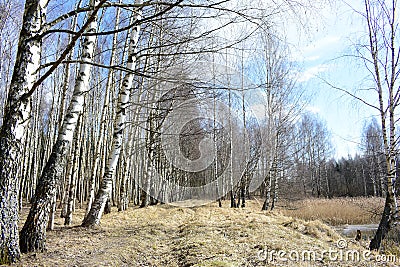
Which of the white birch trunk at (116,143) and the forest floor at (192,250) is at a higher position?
the white birch trunk at (116,143)

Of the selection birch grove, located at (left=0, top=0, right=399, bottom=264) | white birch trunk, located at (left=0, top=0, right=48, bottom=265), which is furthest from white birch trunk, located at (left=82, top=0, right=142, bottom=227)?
white birch trunk, located at (left=0, top=0, right=48, bottom=265)

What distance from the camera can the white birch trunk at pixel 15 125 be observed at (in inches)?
111

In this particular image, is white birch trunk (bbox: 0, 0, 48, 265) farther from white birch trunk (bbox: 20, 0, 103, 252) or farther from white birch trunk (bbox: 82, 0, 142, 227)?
white birch trunk (bbox: 82, 0, 142, 227)

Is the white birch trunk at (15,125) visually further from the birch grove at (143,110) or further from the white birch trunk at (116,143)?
the white birch trunk at (116,143)

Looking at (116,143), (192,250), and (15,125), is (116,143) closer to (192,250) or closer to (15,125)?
(192,250)

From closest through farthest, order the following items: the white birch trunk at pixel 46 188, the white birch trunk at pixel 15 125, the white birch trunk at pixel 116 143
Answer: the white birch trunk at pixel 15 125, the white birch trunk at pixel 46 188, the white birch trunk at pixel 116 143

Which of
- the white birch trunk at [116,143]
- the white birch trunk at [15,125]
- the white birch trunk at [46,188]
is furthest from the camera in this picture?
the white birch trunk at [116,143]

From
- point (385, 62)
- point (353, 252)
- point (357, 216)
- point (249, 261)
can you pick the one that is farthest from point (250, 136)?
point (249, 261)

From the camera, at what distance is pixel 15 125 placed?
9.55ft

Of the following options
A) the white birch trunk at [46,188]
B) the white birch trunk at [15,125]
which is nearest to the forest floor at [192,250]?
the white birch trunk at [46,188]

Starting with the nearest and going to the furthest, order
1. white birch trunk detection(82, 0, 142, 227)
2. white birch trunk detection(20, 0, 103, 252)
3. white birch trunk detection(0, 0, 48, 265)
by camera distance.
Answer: white birch trunk detection(0, 0, 48, 265), white birch trunk detection(20, 0, 103, 252), white birch trunk detection(82, 0, 142, 227)

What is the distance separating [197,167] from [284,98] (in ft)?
28.9

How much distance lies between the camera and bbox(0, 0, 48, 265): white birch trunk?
281 cm

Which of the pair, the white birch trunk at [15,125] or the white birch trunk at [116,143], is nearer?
the white birch trunk at [15,125]
